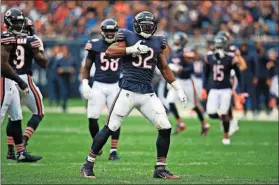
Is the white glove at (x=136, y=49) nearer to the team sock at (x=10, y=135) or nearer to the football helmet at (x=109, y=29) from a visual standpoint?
the football helmet at (x=109, y=29)

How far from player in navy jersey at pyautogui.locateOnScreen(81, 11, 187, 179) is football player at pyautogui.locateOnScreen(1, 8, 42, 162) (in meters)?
1.42

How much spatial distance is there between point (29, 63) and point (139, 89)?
2521mm

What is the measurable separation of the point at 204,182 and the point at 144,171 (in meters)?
1.50

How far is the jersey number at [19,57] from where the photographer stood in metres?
11.0

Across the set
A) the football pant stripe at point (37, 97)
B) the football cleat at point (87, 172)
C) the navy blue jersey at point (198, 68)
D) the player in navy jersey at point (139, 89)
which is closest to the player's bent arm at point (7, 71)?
the football pant stripe at point (37, 97)

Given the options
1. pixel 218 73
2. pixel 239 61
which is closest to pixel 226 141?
pixel 218 73

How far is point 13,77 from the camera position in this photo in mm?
10008

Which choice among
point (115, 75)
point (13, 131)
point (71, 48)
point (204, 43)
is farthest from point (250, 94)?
point (13, 131)

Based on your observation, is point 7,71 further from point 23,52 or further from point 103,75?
point 103,75

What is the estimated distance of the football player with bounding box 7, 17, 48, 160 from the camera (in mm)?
10953

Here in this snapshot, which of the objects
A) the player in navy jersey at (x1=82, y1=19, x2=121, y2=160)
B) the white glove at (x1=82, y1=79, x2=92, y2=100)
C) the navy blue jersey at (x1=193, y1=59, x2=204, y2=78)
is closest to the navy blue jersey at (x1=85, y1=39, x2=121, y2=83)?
the player in navy jersey at (x1=82, y1=19, x2=121, y2=160)

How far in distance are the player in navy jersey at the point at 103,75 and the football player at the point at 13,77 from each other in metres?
1.09

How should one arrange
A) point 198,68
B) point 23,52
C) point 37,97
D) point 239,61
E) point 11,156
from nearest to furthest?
point 23,52 → point 37,97 → point 11,156 → point 239,61 → point 198,68

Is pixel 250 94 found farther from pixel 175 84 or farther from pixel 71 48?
pixel 175 84
